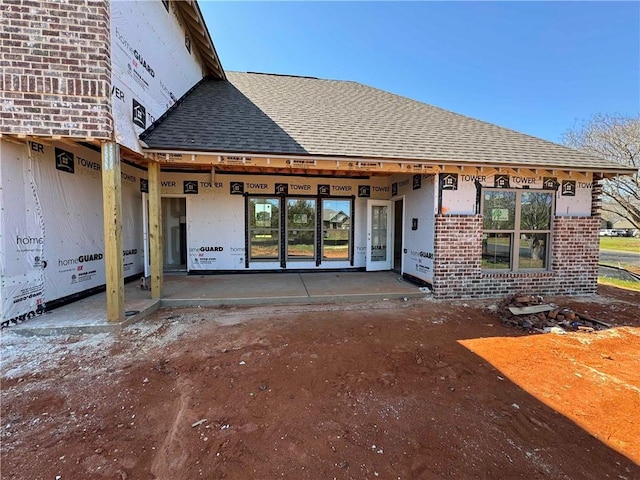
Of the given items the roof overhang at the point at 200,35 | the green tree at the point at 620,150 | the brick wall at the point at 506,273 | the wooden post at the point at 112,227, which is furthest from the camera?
the green tree at the point at 620,150

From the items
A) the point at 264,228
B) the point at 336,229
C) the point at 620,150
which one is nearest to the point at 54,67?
the point at 264,228

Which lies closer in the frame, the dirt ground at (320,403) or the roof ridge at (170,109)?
the dirt ground at (320,403)

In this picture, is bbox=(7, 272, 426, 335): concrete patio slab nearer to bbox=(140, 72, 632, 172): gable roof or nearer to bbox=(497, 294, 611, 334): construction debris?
bbox=(497, 294, 611, 334): construction debris

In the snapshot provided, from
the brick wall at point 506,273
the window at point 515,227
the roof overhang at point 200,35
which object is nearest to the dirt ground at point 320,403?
the brick wall at point 506,273

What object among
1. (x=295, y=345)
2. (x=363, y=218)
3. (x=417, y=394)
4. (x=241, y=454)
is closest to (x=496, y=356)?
(x=417, y=394)

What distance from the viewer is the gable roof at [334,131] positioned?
19.0ft

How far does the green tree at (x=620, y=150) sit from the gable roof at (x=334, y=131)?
413 inches

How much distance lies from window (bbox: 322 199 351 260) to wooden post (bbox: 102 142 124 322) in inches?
215

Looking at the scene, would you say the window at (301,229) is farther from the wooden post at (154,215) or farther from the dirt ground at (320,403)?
the dirt ground at (320,403)

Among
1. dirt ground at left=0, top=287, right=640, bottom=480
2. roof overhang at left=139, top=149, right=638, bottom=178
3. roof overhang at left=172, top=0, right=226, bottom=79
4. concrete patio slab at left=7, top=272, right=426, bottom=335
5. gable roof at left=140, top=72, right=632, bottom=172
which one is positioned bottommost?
dirt ground at left=0, top=287, right=640, bottom=480

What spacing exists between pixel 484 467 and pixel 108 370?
12.0 ft

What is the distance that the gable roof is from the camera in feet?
19.0

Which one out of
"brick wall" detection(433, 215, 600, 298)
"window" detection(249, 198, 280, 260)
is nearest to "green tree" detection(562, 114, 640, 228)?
"brick wall" detection(433, 215, 600, 298)

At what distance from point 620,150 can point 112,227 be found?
1959cm
